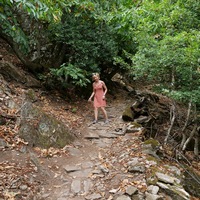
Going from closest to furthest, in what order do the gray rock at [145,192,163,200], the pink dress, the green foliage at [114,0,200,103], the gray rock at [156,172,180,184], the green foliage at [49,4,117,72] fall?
the gray rock at [145,192,163,200] → the gray rock at [156,172,180,184] → the green foliage at [114,0,200,103] → the pink dress → the green foliage at [49,4,117,72]

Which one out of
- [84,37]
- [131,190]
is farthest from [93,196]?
[84,37]

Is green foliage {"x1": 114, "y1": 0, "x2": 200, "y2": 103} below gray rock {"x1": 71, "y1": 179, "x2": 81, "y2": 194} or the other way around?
the other way around

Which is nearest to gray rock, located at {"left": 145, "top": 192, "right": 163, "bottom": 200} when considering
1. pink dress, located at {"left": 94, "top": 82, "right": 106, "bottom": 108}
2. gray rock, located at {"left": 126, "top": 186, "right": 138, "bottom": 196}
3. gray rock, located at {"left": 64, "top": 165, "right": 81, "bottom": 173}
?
gray rock, located at {"left": 126, "top": 186, "right": 138, "bottom": 196}

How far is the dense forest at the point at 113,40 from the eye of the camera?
5848 millimetres

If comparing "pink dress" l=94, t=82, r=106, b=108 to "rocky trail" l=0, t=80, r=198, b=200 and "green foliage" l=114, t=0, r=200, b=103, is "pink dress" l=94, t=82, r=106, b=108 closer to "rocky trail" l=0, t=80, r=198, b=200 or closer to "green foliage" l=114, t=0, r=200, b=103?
"green foliage" l=114, t=0, r=200, b=103

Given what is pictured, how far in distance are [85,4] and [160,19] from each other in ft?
9.29

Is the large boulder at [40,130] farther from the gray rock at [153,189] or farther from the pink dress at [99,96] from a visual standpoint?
the gray rock at [153,189]

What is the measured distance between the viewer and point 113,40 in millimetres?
10570

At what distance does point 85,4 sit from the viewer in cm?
804

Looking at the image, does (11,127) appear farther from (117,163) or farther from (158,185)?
(158,185)

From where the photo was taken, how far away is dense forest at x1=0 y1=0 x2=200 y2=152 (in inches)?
230

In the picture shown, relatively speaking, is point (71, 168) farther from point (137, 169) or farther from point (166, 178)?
point (166, 178)

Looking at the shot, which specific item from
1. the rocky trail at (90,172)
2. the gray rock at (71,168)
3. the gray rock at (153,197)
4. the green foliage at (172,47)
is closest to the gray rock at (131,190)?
the rocky trail at (90,172)

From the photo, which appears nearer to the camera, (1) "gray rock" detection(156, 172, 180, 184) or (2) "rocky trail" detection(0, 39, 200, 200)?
(2) "rocky trail" detection(0, 39, 200, 200)
